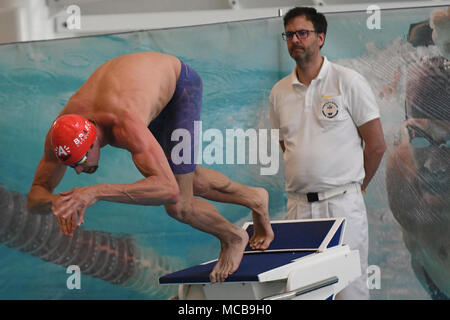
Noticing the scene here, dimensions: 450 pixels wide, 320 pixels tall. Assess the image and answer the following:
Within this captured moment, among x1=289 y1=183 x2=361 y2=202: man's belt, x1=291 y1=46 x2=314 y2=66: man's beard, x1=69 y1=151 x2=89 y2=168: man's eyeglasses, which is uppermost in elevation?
x1=291 y1=46 x2=314 y2=66: man's beard

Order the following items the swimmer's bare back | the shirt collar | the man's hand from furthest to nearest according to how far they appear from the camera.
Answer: the shirt collar
the swimmer's bare back
the man's hand

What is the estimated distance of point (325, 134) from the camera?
355cm

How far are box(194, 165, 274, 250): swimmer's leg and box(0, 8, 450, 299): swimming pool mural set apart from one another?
674 mm

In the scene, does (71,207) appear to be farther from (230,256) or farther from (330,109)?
(330,109)

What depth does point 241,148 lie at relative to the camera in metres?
3.84

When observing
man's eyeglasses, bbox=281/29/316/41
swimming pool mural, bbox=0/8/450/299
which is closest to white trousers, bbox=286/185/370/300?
swimming pool mural, bbox=0/8/450/299

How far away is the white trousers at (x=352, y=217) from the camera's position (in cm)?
350

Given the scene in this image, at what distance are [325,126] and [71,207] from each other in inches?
63.2

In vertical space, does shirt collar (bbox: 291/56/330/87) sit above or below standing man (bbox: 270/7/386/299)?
above

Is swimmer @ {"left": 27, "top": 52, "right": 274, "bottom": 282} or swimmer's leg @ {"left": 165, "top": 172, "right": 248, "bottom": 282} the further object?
swimmer's leg @ {"left": 165, "top": 172, "right": 248, "bottom": 282}

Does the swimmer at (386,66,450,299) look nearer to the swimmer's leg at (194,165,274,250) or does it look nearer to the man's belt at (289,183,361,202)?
the man's belt at (289,183,361,202)

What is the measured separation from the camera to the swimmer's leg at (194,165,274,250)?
10.1 ft

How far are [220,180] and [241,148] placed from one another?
73 centimetres
